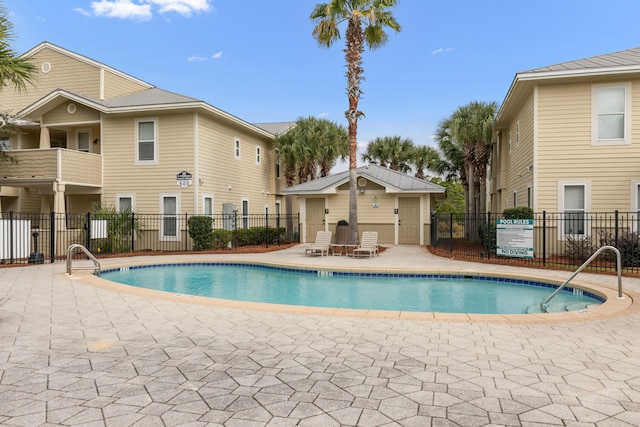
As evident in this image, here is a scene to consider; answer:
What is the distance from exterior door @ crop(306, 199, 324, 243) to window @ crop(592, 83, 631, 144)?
12543mm

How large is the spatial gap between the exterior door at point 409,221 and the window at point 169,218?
10.8 m

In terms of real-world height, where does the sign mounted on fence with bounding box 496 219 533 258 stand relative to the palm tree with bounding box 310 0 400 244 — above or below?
below

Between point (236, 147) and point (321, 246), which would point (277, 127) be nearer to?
point (236, 147)

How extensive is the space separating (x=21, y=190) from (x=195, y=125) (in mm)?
10370

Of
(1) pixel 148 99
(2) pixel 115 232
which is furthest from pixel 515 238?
(1) pixel 148 99

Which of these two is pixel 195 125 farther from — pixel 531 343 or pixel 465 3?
pixel 531 343

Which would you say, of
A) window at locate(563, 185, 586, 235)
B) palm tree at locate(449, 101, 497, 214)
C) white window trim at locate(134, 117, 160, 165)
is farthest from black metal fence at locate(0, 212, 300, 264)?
window at locate(563, 185, 586, 235)

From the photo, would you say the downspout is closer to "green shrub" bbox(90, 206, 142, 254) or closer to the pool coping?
"green shrub" bbox(90, 206, 142, 254)

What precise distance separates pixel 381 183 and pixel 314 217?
408 centimetres

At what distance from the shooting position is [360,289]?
35.1 feet

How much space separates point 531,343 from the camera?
502 cm

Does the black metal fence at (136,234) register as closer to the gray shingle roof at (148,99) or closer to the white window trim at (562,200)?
the gray shingle roof at (148,99)

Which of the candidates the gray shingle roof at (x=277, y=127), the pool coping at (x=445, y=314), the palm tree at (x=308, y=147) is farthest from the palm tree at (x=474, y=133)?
the pool coping at (x=445, y=314)

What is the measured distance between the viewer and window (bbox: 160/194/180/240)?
62.6ft
